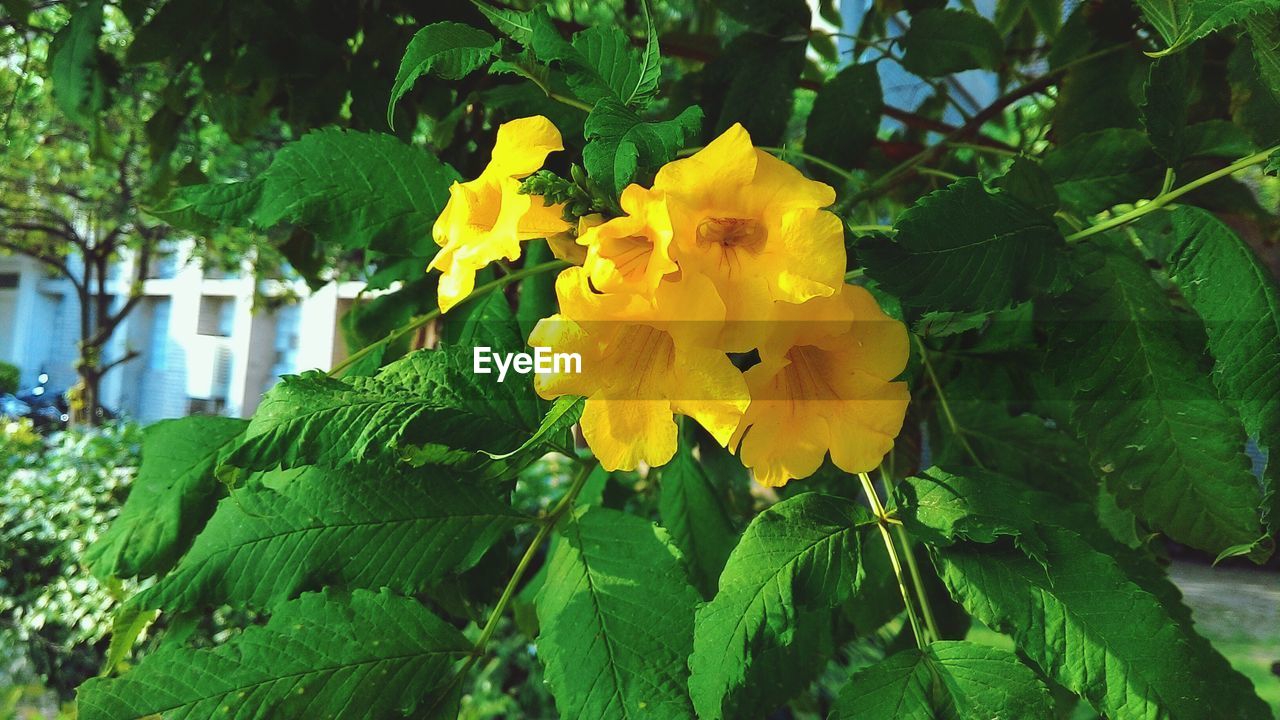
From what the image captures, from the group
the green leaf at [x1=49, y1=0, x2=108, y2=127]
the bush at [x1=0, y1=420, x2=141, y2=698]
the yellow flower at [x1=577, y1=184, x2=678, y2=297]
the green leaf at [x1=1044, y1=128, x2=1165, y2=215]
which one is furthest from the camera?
the bush at [x1=0, y1=420, x2=141, y2=698]

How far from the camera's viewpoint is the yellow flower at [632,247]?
277mm

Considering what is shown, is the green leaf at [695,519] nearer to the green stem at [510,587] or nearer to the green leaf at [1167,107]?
the green stem at [510,587]

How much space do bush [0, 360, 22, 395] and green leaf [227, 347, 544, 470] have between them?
16.9 feet

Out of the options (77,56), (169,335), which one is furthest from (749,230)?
(169,335)

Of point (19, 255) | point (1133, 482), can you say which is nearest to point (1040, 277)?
point (1133, 482)

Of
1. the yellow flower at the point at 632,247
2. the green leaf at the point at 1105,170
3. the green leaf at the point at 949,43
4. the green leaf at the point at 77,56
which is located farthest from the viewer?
the green leaf at the point at 77,56

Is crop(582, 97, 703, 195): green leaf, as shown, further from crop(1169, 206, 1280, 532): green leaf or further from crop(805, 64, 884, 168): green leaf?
crop(805, 64, 884, 168): green leaf

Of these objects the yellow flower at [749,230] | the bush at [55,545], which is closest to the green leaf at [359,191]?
the yellow flower at [749,230]

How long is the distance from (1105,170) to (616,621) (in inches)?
16.5

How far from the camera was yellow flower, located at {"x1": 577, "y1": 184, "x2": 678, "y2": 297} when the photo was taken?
0.91ft

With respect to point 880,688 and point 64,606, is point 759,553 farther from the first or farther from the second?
point 64,606

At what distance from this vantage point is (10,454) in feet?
10.0

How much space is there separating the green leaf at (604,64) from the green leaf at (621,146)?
24 millimetres

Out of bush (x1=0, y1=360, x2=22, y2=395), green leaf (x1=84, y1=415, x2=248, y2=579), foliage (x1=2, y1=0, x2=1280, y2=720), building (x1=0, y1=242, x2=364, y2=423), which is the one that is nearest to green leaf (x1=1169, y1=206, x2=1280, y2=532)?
foliage (x1=2, y1=0, x2=1280, y2=720)
